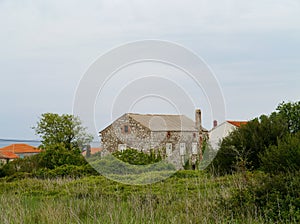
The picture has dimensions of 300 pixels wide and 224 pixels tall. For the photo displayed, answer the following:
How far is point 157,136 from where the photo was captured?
2423 centimetres

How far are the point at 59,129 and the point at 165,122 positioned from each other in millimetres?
7102

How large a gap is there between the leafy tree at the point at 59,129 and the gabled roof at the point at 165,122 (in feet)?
12.5

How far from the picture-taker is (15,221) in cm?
590

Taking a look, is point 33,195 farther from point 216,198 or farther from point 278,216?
point 278,216

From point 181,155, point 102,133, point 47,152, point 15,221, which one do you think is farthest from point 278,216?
point 102,133

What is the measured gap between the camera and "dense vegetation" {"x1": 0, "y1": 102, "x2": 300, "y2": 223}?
6.26 m

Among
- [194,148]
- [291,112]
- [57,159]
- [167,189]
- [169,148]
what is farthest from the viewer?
[291,112]

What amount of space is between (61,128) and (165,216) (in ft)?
67.5

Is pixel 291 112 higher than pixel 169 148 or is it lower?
higher

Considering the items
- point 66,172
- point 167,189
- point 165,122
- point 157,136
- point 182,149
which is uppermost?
point 165,122

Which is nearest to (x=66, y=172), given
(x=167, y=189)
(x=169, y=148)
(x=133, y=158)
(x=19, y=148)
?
(x=133, y=158)

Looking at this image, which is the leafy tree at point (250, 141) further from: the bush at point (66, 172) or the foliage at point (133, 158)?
the bush at point (66, 172)

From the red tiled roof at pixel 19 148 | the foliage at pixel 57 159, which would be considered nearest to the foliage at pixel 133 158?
the foliage at pixel 57 159

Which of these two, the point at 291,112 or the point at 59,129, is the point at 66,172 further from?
the point at 291,112
